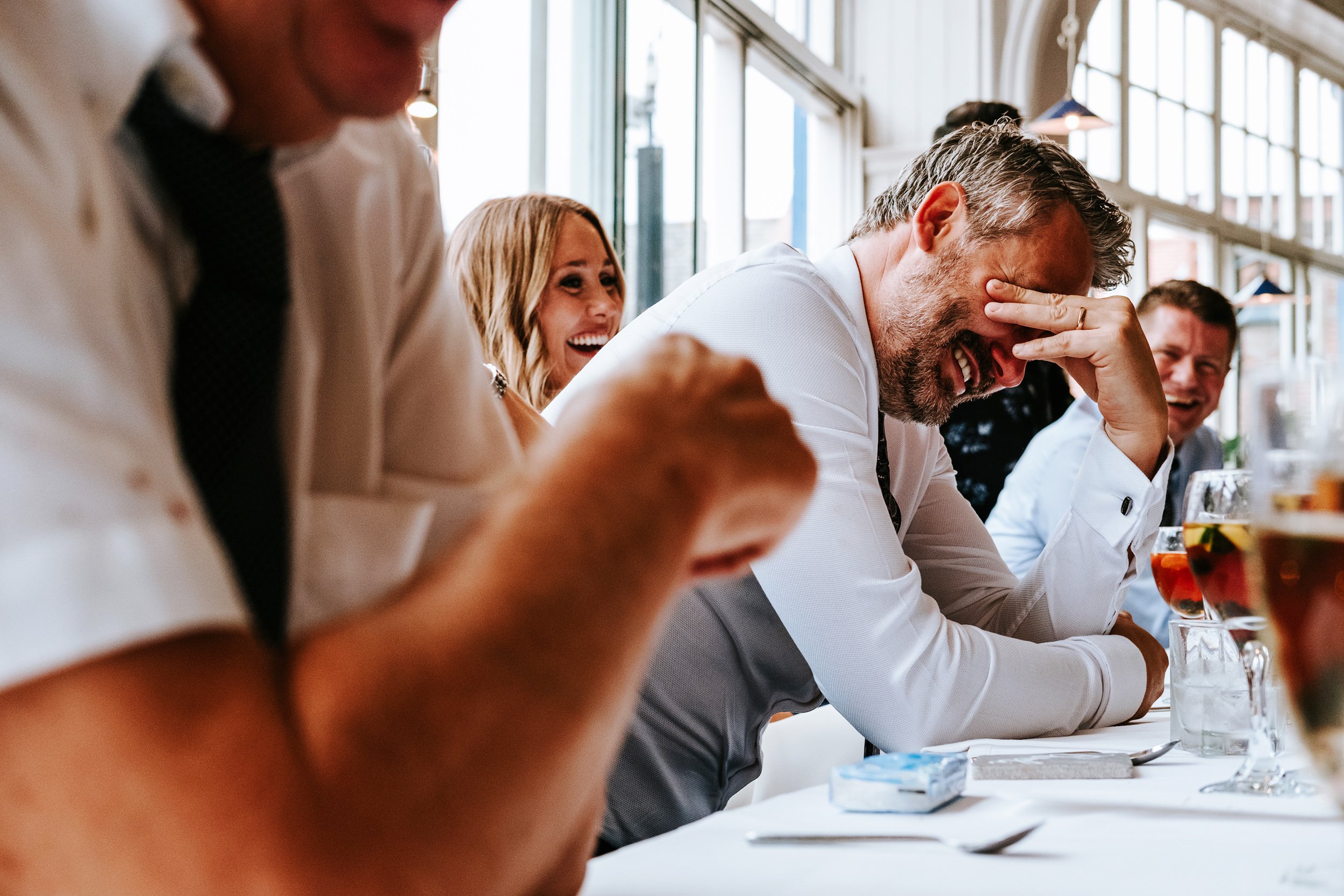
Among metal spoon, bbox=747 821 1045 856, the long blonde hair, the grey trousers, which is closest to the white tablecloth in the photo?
metal spoon, bbox=747 821 1045 856

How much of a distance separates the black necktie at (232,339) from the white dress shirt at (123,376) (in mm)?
11

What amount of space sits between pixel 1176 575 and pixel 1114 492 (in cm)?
25

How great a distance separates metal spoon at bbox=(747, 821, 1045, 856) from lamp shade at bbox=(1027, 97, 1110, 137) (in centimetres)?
531

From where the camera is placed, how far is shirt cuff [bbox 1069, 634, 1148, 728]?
4.66ft

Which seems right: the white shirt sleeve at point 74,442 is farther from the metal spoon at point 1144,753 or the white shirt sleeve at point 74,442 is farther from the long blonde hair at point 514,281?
the long blonde hair at point 514,281

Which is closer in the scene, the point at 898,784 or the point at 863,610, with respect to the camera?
the point at 898,784

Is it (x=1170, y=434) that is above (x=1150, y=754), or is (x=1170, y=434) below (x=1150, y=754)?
above

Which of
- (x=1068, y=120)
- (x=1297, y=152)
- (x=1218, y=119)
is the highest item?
(x=1297, y=152)

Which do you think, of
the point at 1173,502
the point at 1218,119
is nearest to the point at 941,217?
the point at 1173,502

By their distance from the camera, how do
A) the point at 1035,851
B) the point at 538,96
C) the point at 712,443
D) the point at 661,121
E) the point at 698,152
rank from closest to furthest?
the point at 712,443, the point at 1035,851, the point at 538,96, the point at 661,121, the point at 698,152

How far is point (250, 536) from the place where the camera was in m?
0.53

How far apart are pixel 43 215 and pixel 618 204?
4.23 meters

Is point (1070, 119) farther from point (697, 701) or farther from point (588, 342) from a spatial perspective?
point (697, 701)

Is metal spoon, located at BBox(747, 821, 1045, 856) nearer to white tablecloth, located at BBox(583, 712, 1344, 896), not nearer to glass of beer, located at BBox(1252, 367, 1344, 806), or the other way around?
white tablecloth, located at BBox(583, 712, 1344, 896)
